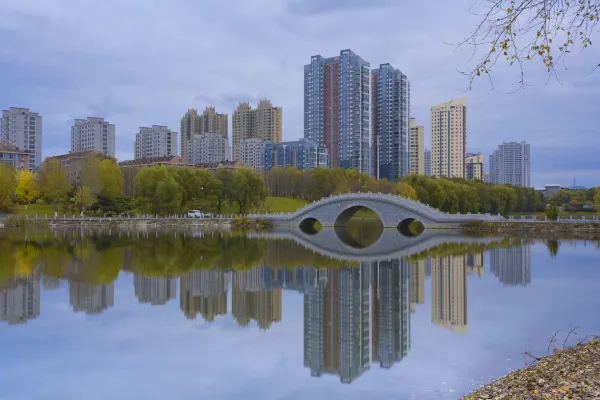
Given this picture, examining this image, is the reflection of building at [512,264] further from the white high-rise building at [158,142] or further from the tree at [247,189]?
the white high-rise building at [158,142]

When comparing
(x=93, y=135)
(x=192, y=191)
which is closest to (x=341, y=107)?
(x=192, y=191)

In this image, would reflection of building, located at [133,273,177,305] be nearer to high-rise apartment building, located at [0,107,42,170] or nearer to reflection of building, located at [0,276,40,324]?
reflection of building, located at [0,276,40,324]

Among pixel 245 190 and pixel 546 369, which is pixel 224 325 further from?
pixel 245 190

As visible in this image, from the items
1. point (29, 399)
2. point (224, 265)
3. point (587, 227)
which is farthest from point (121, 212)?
point (29, 399)

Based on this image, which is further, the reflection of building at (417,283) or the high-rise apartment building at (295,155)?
the high-rise apartment building at (295,155)

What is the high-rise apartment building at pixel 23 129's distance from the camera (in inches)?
3986

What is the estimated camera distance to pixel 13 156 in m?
70.4

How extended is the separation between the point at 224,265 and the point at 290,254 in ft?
16.8

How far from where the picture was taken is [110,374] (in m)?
7.96

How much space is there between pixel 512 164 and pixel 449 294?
12758cm

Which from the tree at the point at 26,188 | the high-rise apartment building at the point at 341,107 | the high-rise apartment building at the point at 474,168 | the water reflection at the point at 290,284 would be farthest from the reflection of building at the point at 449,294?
the high-rise apartment building at the point at 474,168

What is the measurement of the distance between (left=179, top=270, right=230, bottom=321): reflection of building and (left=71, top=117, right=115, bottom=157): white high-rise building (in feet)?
299

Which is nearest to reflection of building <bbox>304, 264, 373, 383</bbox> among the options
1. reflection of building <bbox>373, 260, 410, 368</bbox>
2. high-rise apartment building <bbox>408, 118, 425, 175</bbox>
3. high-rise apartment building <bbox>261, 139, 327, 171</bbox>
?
reflection of building <bbox>373, 260, 410, 368</bbox>

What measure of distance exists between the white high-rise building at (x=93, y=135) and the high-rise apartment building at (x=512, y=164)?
81.8 metres
